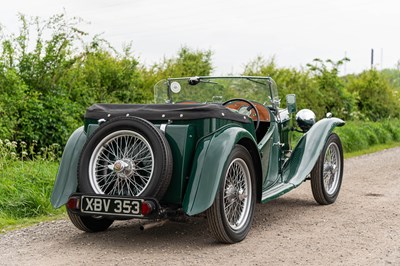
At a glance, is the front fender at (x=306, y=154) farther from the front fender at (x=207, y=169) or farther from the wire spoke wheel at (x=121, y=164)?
the wire spoke wheel at (x=121, y=164)

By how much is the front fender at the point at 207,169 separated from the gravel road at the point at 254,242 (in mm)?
420

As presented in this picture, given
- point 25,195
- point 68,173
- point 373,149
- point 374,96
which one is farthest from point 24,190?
point 374,96

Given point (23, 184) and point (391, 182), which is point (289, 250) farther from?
point (391, 182)

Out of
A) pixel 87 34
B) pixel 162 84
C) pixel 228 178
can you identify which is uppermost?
pixel 87 34

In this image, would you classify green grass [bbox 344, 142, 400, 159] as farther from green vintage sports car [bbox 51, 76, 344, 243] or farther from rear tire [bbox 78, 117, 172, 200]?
rear tire [bbox 78, 117, 172, 200]

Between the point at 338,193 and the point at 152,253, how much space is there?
132 inches

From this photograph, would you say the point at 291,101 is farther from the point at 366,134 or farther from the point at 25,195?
the point at 366,134

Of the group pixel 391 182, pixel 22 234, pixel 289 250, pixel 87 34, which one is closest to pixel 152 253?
pixel 289 250

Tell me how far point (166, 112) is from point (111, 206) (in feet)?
3.12

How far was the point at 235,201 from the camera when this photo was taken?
5.79m

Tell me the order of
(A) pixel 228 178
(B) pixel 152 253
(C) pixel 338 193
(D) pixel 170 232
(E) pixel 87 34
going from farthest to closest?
(E) pixel 87 34, (C) pixel 338 193, (D) pixel 170 232, (A) pixel 228 178, (B) pixel 152 253

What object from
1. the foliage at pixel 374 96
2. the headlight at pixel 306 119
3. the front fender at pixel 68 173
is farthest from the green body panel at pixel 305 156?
the foliage at pixel 374 96

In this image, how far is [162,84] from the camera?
7.41 metres

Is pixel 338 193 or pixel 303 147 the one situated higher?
pixel 303 147
